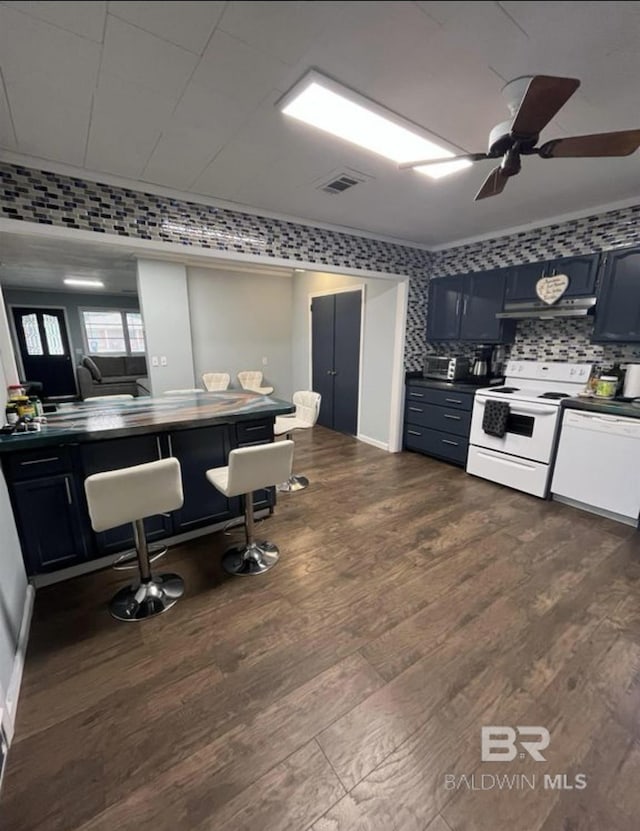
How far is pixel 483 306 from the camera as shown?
3.83 meters

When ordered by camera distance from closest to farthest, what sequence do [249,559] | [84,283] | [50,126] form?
[50,126] < [249,559] < [84,283]

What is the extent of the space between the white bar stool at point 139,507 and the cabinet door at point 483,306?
3.51 m

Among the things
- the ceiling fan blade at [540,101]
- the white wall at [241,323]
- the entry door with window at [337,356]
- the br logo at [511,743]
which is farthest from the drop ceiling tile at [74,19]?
the white wall at [241,323]

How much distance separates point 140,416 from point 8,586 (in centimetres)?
110

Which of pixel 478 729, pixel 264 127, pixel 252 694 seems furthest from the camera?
pixel 264 127

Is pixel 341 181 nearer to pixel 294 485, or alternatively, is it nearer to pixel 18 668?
pixel 294 485

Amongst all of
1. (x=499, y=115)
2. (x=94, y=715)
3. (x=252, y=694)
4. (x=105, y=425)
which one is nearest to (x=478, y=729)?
(x=252, y=694)

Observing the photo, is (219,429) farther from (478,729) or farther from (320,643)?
(478,729)

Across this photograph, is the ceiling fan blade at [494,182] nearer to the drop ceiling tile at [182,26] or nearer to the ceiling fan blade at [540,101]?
the ceiling fan blade at [540,101]

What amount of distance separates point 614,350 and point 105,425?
4.18 metres

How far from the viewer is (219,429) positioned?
Result: 8.17 ft

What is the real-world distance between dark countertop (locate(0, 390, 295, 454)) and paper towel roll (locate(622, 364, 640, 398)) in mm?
2817

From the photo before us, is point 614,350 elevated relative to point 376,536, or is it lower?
elevated

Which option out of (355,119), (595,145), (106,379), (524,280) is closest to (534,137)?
(595,145)
